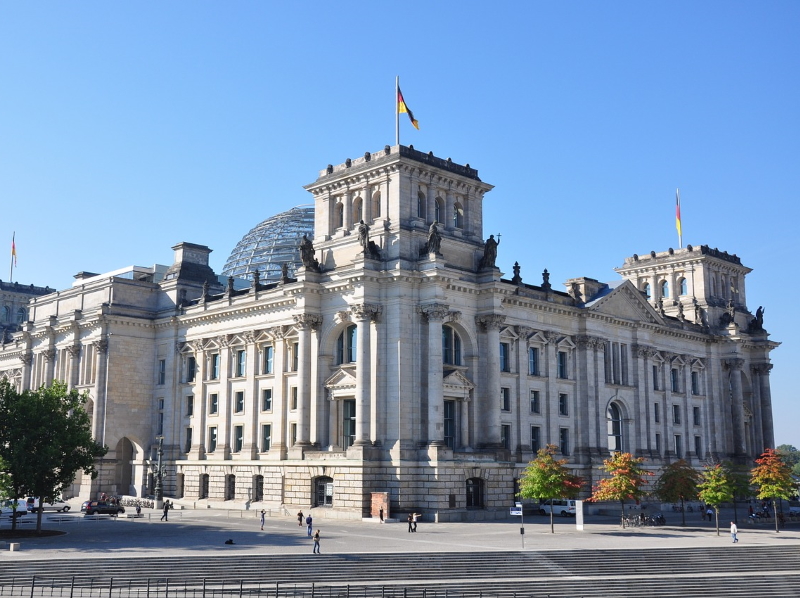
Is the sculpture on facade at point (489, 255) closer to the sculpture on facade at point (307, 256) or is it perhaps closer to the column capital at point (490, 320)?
the column capital at point (490, 320)

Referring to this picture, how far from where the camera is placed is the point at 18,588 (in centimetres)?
3912

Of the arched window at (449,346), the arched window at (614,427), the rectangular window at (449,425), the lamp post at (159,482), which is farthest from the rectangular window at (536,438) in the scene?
the lamp post at (159,482)

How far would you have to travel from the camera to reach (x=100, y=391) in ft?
284

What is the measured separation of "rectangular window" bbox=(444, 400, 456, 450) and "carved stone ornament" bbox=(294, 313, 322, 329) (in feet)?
38.5

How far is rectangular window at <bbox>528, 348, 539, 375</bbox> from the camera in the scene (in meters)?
78.4

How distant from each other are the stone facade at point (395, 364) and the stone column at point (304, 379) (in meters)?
0.16

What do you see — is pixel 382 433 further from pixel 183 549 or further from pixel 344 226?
pixel 183 549

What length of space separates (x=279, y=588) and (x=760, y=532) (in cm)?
3962

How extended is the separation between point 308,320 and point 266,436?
12.9 metres

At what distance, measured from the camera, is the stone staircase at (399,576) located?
39.4 m

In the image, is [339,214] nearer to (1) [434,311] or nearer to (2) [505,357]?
(1) [434,311]

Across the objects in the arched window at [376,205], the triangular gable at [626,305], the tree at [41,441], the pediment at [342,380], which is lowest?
the tree at [41,441]

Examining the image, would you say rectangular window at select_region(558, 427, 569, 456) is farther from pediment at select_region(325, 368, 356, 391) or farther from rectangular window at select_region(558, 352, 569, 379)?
pediment at select_region(325, 368, 356, 391)

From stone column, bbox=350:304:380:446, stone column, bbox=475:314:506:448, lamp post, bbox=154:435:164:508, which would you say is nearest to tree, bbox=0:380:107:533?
lamp post, bbox=154:435:164:508
